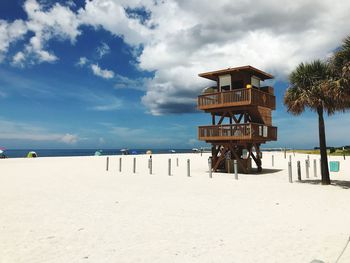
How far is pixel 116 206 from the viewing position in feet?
37.3

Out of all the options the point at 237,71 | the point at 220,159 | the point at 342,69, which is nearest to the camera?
the point at 342,69

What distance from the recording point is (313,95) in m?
17.1

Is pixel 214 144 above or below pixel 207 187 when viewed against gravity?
above

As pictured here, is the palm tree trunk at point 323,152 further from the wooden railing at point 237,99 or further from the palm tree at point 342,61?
the wooden railing at point 237,99

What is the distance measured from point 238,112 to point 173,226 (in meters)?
19.5

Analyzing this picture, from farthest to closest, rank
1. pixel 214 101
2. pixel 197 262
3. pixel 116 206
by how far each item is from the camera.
Result: pixel 214 101, pixel 116 206, pixel 197 262

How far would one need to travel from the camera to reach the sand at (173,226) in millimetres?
6312

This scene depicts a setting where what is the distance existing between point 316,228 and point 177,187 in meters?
9.23

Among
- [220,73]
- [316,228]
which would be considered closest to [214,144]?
[220,73]

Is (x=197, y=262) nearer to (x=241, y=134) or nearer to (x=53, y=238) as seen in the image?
(x=53, y=238)

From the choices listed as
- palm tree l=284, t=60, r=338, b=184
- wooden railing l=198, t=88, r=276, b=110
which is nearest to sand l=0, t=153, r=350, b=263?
palm tree l=284, t=60, r=338, b=184

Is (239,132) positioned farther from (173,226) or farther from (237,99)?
(173,226)

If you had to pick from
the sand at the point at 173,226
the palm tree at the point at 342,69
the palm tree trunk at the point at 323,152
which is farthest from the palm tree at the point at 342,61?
the sand at the point at 173,226

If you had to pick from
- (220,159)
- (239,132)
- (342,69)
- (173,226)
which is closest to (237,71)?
(239,132)
